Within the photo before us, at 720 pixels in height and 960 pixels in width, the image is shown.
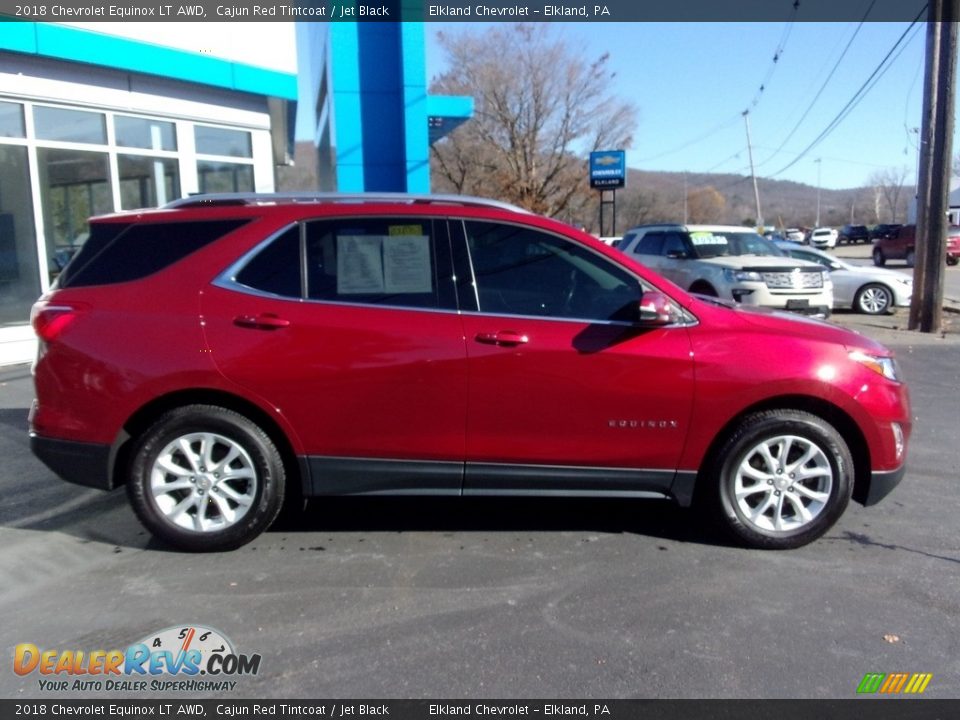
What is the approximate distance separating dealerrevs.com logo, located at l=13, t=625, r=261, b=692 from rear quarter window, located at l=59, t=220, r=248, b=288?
1.90 m

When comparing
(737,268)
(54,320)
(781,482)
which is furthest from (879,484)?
(737,268)

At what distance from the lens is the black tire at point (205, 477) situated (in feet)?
13.7

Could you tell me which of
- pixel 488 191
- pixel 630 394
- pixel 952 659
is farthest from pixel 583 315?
pixel 488 191

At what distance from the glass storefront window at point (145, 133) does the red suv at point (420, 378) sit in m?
7.97

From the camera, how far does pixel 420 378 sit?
4.14 metres

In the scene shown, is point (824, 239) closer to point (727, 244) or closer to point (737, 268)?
point (727, 244)

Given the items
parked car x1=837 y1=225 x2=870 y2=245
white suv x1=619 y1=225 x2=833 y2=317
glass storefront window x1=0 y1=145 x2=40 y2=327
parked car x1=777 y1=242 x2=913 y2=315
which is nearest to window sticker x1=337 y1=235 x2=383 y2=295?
white suv x1=619 y1=225 x2=833 y2=317

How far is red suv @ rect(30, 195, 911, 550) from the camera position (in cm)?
414

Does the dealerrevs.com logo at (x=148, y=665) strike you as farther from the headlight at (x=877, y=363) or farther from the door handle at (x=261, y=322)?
the headlight at (x=877, y=363)

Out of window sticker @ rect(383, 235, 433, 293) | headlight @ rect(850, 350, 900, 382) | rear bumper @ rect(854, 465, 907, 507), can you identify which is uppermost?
window sticker @ rect(383, 235, 433, 293)

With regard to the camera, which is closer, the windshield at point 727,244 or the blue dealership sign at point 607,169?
the windshield at point 727,244

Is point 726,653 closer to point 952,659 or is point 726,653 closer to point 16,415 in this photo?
point 952,659

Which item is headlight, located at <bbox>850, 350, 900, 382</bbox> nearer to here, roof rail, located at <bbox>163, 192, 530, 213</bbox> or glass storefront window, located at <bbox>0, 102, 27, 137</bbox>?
roof rail, located at <bbox>163, 192, 530, 213</bbox>

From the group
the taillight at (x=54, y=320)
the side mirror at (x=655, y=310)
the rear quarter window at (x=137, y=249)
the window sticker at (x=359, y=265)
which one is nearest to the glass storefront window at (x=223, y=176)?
the rear quarter window at (x=137, y=249)
